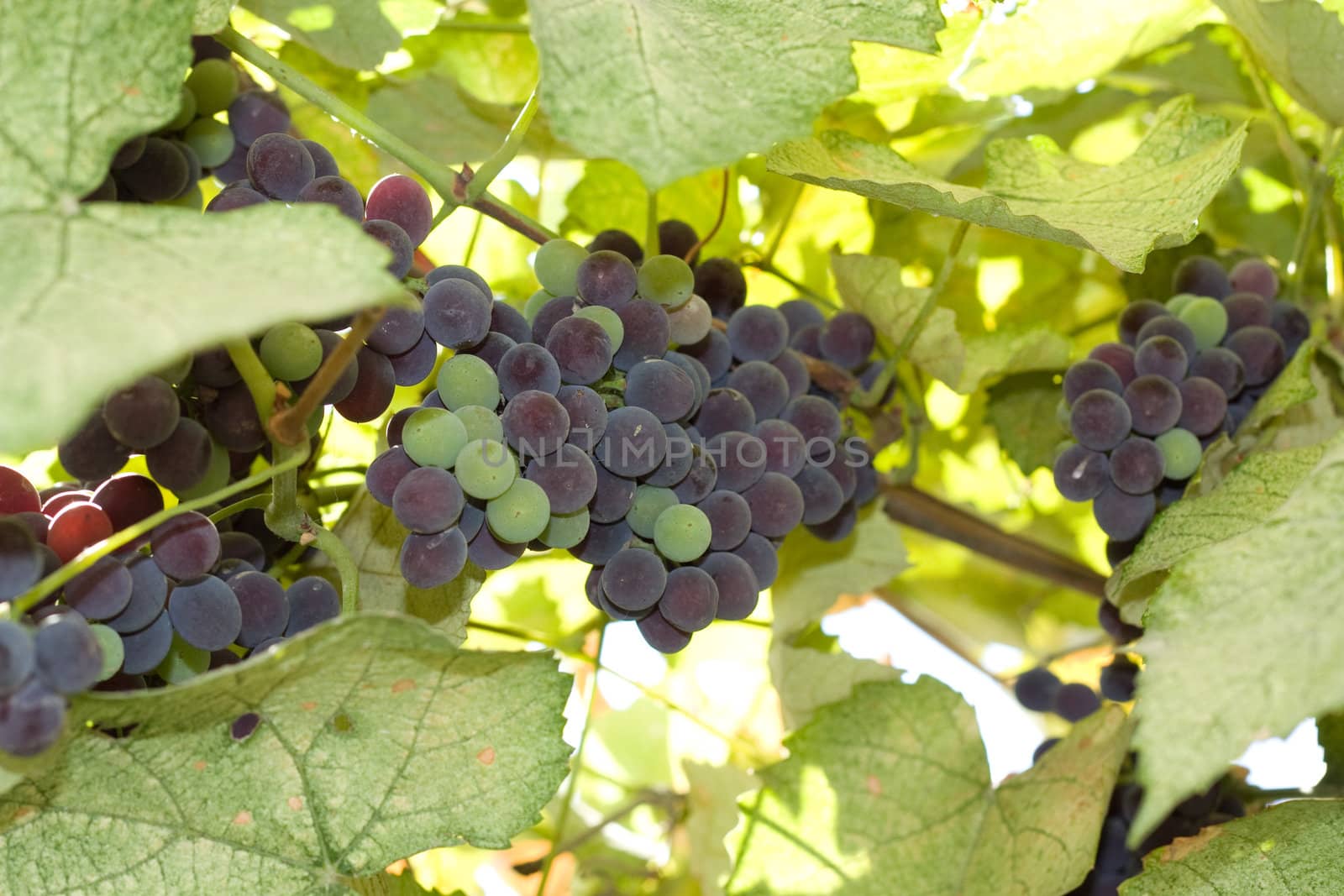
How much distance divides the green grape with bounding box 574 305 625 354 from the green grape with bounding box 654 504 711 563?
0.10 meters

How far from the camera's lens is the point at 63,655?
0.45 metres

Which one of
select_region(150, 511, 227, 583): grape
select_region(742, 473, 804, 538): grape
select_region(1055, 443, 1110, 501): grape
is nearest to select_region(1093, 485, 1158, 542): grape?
select_region(1055, 443, 1110, 501): grape

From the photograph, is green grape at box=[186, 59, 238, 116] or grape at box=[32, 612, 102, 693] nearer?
grape at box=[32, 612, 102, 693]

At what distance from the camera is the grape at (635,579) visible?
615 millimetres

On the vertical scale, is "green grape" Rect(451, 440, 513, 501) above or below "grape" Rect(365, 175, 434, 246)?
below

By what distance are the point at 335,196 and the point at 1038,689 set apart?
2.64 feet

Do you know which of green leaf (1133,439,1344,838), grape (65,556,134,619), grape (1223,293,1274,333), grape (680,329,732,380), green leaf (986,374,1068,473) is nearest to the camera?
green leaf (1133,439,1344,838)

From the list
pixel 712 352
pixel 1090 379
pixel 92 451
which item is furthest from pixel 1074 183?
pixel 92 451

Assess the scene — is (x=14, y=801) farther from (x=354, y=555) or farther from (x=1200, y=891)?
(x=1200, y=891)

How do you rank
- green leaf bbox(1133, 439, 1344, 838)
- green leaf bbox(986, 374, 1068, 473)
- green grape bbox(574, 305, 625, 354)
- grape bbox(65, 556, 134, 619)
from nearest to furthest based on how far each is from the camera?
green leaf bbox(1133, 439, 1344, 838) → grape bbox(65, 556, 134, 619) → green grape bbox(574, 305, 625, 354) → green leaf bbox(986, 374, 1068, 473)

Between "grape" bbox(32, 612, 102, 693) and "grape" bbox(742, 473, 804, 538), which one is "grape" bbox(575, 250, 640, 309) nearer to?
"grape" bbox(742, 473, 804, 538)

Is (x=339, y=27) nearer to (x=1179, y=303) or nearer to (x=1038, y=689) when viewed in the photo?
(x=1179, y=303)

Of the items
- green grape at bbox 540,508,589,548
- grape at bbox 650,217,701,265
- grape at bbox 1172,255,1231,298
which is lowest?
green grape at bbox 540,508,589,548

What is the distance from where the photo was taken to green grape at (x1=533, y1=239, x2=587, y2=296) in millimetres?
655
